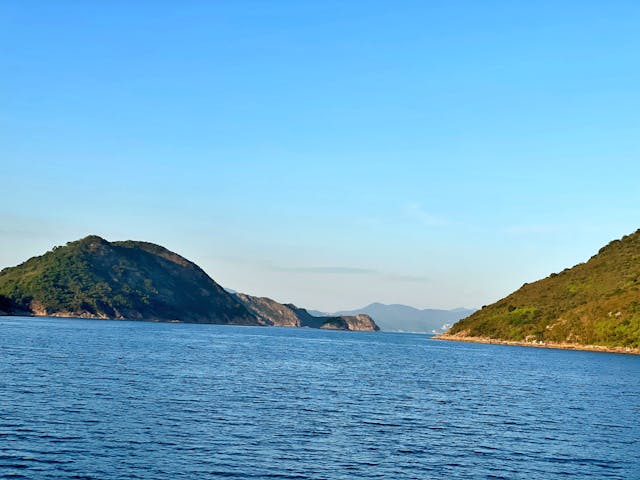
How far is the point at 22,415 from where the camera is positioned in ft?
200

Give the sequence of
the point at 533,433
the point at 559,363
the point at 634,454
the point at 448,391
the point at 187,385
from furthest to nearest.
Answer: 1. the point at 559,363
2. the point at 448,391
3. the point at 187,385
4. the point at 533,433
5. the point at 634,454

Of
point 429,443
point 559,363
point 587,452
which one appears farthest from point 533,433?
point 559,363

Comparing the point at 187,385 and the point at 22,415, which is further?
the point at 187,385

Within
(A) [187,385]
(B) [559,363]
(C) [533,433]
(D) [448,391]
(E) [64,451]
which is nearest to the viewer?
(E) [64,451]

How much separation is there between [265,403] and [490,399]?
36414 millimetres

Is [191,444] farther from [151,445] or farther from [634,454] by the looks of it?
[634,454]

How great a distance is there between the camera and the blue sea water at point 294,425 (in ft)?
157

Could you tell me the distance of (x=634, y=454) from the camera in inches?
2303

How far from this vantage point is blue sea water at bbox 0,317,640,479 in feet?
157

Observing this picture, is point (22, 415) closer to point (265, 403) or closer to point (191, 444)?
point (191, 444)

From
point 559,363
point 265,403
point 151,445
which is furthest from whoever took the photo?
point 559,363

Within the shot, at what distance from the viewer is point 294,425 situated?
64.1 meters

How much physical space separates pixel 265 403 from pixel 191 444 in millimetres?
25284

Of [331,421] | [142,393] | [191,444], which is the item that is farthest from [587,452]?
[142,393]
